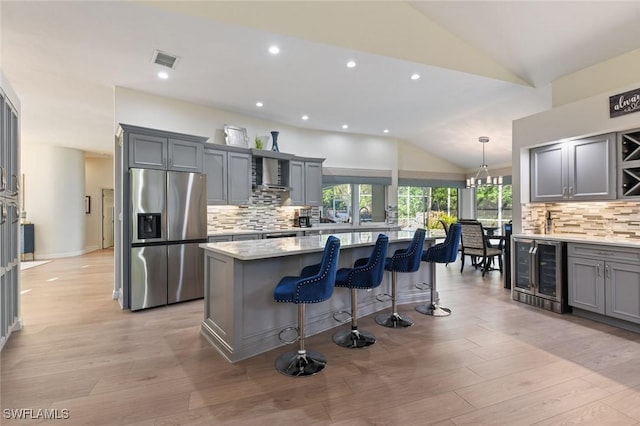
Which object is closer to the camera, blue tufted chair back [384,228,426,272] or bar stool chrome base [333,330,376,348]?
bar stool chrome base [333,330,376,348]

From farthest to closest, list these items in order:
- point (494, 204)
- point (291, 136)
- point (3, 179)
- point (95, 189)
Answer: point (95, 189) < point (494, 204) < point (291, 136) < point (3, 179)

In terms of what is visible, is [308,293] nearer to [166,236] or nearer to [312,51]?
[166,236]

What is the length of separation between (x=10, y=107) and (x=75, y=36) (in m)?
0.95

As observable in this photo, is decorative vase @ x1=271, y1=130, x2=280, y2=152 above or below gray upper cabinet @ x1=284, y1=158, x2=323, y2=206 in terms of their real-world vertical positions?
above

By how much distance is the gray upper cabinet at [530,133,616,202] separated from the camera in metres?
3.59

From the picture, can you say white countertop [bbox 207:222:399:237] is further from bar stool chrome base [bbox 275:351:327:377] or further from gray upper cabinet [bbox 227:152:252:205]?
bar stool chrome base [bbox 275:351:327:377]

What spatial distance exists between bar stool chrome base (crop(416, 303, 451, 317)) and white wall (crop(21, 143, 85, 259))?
30.7 ft

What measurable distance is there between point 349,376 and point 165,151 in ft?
12.0

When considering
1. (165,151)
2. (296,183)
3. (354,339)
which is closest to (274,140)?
(296,183)

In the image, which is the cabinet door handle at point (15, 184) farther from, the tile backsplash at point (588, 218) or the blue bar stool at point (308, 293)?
the tile backsplash at point (588, 218)

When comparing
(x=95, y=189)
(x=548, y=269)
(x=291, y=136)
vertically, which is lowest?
(x=548, y=269)

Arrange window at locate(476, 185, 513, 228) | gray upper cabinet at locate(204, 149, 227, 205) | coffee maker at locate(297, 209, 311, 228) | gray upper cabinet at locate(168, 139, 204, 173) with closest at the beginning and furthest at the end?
gray upper cabinet at locate(168, 139, 204, 173) → gray upper cabinet at locate(204, 149, 227, 205) → coffee maker at locate(297, 209, 311, 228) → window at locate(476, 185, 513, 228)

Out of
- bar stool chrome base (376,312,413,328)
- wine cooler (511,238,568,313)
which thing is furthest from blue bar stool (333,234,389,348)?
wine cooler (511,238,568,313)

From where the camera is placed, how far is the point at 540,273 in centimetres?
409
